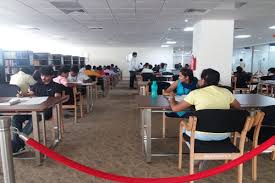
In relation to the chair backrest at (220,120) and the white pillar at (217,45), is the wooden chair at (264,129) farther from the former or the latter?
the white pillar at (217,45)

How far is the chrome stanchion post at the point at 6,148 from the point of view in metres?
1.63

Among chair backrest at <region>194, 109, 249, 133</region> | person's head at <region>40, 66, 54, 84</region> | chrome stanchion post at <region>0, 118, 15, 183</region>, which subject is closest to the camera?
chrome stanchion post at <region>0, 118, 15, 183</region>

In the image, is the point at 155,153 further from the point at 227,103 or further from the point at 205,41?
the point at 205,41

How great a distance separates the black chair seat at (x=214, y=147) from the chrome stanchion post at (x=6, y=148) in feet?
4.96

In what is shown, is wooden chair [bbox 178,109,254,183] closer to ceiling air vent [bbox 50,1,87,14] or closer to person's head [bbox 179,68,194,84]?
person's head [bbox 179,68,194,84]

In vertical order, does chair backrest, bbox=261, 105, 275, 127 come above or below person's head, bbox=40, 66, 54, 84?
below

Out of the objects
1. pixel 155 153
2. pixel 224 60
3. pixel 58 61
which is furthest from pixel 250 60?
pixel 155 153

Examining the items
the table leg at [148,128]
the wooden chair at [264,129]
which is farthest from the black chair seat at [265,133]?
the table leg at [148,128]

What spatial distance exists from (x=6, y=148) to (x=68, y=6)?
395 centimetres

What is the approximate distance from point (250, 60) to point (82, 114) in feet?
48.4

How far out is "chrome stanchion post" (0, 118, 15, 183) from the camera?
163 cm

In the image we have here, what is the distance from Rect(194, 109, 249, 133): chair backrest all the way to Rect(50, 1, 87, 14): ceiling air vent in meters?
3.64

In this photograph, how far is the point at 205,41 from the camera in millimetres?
6586

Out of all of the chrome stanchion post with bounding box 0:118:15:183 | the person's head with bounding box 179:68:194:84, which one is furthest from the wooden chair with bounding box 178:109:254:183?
the person's head with bounding box 179:68:194:84
